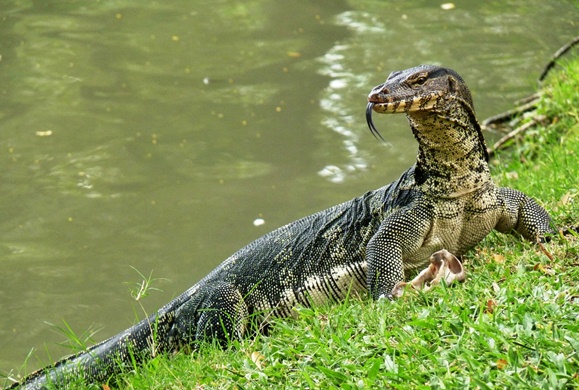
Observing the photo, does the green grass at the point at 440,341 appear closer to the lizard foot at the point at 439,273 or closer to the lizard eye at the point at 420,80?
the lizard foot at the point at 439,273

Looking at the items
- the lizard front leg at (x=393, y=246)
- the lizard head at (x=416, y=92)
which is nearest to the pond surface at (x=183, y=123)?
the lizard front leg at (x=393, y=246)

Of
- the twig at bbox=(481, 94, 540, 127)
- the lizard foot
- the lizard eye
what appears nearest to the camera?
the lizard foot

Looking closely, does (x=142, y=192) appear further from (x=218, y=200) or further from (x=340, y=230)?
(x=340, y=230)

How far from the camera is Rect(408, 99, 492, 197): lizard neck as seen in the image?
18.3ft

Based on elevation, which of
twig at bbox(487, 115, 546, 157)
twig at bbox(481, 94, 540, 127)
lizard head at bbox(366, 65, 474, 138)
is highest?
lizard head at bbox(366, 65, 474, 138)

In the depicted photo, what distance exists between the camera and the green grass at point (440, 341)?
13.0 feet

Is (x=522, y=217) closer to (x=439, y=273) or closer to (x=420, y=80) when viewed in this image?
(x=439, y=273)

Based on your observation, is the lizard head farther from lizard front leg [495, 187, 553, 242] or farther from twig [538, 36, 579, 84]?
twig [538, 36, 579, 84]

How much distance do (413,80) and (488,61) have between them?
7.91 metres

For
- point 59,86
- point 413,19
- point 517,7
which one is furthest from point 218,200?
point 517,7

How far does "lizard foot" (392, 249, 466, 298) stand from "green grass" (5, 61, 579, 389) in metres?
0.07

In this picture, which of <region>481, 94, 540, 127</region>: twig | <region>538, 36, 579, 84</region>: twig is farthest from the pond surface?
<region>538, 36, 579, 84</region>: twig

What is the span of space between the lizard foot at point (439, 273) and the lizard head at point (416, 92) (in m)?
0.83

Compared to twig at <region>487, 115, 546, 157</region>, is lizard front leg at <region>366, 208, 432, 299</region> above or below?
above
